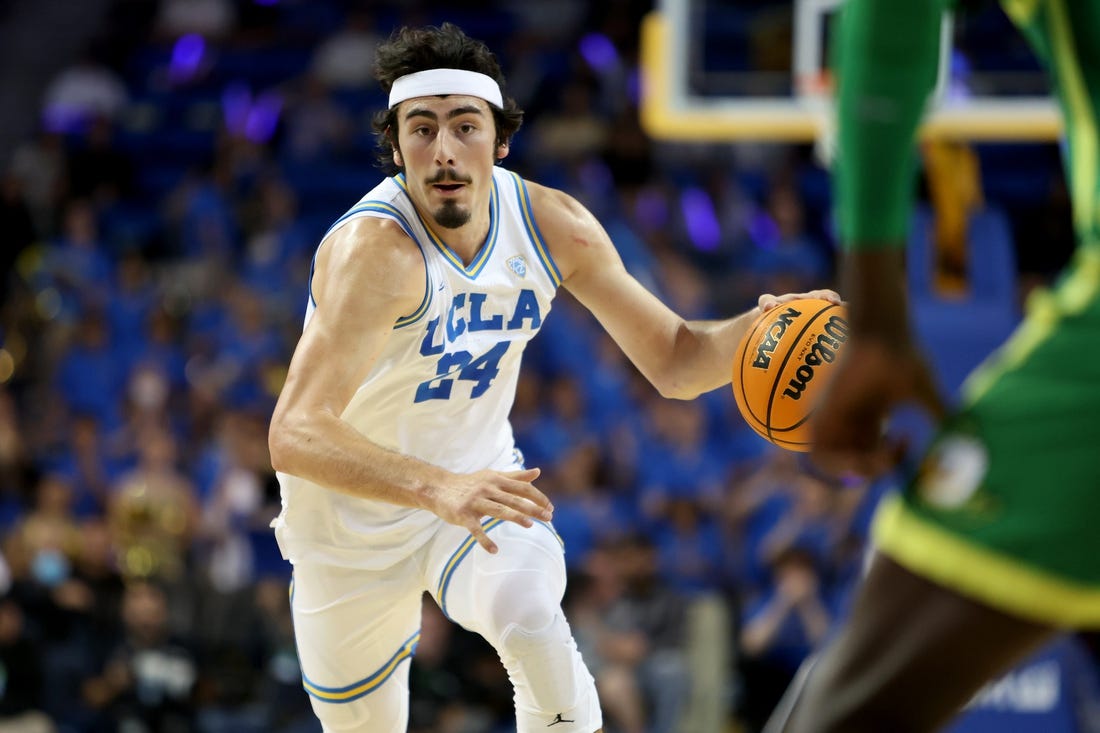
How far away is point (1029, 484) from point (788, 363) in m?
2.15

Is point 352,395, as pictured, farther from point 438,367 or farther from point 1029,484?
point 1029,484

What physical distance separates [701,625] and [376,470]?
512 cm

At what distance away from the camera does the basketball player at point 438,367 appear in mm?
4051

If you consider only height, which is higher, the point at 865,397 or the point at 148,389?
the point at 865,397

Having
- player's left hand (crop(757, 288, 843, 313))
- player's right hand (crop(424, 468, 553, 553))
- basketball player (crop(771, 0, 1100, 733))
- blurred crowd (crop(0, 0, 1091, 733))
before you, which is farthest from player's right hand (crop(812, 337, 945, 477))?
blurred crowd (crop(0, 0, 1091, 733))

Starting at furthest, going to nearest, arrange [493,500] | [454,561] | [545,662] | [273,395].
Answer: [273,395] < [454,561] < [545,662] < [493,500]

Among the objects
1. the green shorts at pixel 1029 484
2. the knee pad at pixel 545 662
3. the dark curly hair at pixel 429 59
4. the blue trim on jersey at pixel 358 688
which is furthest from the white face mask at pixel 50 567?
the green shorts at pixel 1029 484

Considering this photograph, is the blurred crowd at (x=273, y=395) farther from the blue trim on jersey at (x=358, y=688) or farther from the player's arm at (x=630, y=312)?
the player's arm at (x=630, y=312)

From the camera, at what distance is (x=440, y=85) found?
451 cm

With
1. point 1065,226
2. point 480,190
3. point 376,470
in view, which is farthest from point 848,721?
point 1065,226

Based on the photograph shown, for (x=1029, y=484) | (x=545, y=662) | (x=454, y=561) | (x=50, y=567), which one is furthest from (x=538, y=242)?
(x=50, y=567)

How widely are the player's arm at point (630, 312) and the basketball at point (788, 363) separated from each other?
0.23 m

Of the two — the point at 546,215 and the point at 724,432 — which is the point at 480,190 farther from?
the point at 724,432

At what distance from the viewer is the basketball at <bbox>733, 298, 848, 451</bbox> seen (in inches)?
164
